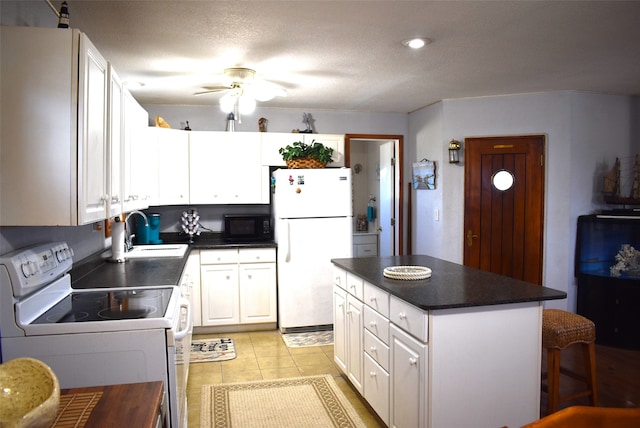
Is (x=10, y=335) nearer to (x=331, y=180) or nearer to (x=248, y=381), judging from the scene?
(x=248, y=381)

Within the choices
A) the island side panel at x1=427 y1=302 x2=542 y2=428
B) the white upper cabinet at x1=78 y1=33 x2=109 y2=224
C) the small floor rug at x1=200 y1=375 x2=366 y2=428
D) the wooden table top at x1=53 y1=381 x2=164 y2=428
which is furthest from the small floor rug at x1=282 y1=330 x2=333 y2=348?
the wooden table top at x1=53 y1=381 x2=164 y2=428

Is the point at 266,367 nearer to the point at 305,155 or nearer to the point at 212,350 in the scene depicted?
the point at 212,350

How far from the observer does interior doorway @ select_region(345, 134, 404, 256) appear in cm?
567

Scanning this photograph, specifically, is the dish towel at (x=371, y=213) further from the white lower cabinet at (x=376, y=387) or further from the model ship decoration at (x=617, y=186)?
the white lower cabinet at (x=376, y=387)

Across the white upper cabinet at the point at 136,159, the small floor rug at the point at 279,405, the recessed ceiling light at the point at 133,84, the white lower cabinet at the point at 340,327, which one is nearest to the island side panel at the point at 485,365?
the small floor rug at the point at 279,405

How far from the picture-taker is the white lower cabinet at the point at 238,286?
469 centimetres

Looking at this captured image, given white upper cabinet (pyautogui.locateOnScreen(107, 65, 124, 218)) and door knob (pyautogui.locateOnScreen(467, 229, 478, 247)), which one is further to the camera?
door knob (pyautogui.locateOnScreen(467, 229, 478, 247))

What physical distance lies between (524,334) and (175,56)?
2.75 meters

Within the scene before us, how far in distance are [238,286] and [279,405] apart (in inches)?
68.8

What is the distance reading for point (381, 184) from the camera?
6.39 metres

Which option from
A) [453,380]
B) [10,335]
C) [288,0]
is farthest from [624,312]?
[10,335]

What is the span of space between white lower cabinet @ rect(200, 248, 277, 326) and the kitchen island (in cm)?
223

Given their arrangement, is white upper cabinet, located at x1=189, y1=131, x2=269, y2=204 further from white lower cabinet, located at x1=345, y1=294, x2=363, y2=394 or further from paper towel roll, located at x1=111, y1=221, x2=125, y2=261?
white lower cabinet, located at x1=345, y1=294, x2=363, y2=394

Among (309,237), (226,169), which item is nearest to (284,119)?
(226,169)
